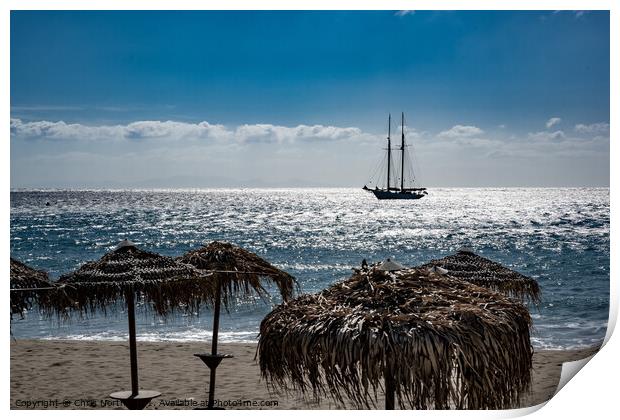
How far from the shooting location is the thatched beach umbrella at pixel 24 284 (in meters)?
4.57

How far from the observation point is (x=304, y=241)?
53.8 ft

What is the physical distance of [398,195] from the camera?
8.24 metres

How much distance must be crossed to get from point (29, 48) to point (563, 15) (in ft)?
14.3

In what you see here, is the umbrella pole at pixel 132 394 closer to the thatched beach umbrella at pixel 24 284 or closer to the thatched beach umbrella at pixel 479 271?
the thatched beach umbrella at pixel 24 284

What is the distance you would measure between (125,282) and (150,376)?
2830 millimetres

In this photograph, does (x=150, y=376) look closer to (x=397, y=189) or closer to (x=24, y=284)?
(x=24, y=284)

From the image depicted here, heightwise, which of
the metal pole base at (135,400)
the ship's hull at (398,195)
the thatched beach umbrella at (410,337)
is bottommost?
the metal pole base at (135,400)

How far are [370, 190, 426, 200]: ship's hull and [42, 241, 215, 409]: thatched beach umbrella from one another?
348 centimetres

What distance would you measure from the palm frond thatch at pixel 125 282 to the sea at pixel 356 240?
0.42m

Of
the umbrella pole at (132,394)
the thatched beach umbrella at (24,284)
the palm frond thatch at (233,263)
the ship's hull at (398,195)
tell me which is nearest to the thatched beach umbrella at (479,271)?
the palm frond thatch at (233,263)

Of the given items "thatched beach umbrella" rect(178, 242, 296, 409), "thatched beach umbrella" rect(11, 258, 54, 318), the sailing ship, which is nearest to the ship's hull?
the sailing ship

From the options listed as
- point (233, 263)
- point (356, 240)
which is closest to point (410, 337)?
point (233, 263)
